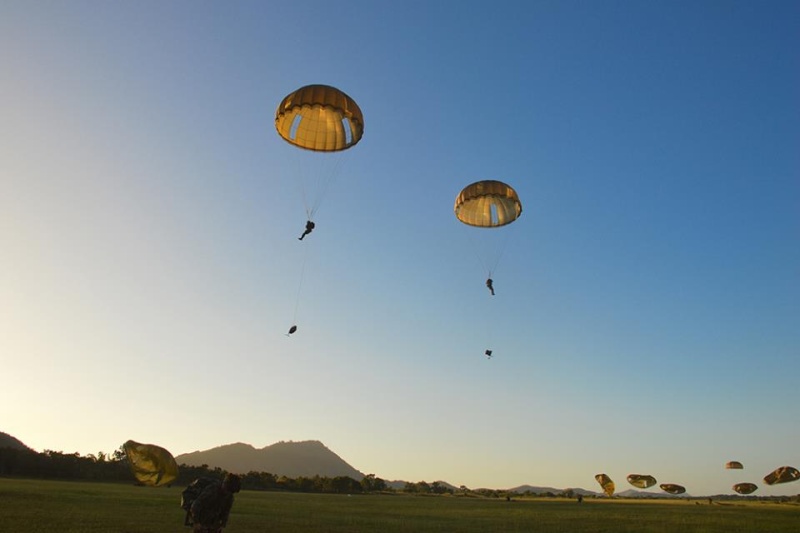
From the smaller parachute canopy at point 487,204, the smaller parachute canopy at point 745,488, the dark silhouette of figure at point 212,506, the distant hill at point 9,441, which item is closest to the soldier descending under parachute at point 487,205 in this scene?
the smaller parachute canopy at point 487,204

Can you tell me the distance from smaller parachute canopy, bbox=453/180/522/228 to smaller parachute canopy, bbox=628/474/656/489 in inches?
2696

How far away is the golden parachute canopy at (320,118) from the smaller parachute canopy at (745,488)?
89.2m

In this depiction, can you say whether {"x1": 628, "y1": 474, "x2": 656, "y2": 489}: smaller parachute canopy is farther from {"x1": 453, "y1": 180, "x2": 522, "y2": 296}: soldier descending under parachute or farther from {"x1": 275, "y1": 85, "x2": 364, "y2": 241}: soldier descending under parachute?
{"x1": 275, "y1": 85, "x2": 364, "y2": 241}: soldier descending under parachute

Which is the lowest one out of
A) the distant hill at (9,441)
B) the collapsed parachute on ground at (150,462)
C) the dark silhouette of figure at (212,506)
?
the dark silhouette of figure at (212,506)

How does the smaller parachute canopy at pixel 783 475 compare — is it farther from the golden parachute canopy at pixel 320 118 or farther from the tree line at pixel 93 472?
the golden parachute canopy at pixel 320 118

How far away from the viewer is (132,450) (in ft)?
117

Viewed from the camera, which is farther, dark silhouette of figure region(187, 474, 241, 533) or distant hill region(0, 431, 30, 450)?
A: distant hill region(0, 431, 30, 450)

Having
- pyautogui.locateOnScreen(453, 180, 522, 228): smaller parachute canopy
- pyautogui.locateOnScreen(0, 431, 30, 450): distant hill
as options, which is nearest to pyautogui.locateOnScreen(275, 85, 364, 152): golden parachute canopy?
pyautogui.locateOnScreen(453, 180, 522, 228): smaller parachute canopy

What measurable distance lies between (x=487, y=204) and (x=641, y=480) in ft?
235

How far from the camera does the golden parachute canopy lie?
23938mm

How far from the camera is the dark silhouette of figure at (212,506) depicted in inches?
349

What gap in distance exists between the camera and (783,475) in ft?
229

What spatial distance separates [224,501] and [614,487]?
296 ft

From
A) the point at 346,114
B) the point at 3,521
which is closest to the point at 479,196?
the point at 346,114
